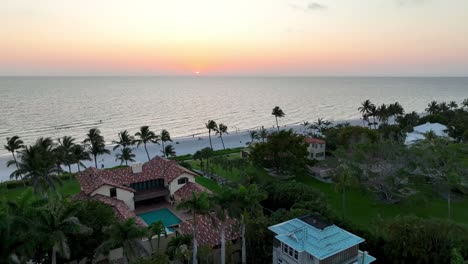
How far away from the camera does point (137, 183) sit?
38188mm

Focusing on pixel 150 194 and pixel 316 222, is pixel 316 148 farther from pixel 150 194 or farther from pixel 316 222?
pixel 316 222

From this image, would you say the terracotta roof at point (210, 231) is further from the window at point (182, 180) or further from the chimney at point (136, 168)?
the chimney at point (136, 168)

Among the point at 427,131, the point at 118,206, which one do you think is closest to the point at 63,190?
the point at 118,206

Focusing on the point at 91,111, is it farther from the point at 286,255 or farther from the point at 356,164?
the point at 286,255

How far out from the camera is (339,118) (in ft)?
431

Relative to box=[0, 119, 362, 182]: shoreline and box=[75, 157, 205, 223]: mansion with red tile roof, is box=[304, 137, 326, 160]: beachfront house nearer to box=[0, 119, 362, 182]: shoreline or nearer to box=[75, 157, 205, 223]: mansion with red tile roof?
box=[75, 157, 205, 223]: mansion with red tile roof

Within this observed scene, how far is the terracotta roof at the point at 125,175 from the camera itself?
1374 inches

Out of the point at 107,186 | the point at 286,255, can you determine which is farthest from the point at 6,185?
the point at 286,255

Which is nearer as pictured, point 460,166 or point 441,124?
point 460,166

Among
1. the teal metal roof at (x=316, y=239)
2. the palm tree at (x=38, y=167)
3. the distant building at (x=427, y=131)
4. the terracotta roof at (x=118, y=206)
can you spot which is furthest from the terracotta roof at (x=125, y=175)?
the distant building at (x=427, y=131)

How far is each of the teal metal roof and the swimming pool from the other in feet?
52.4

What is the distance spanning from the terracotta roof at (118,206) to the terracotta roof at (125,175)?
933mm

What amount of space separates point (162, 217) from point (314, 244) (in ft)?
68.5

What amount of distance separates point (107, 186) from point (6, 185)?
2203cm
